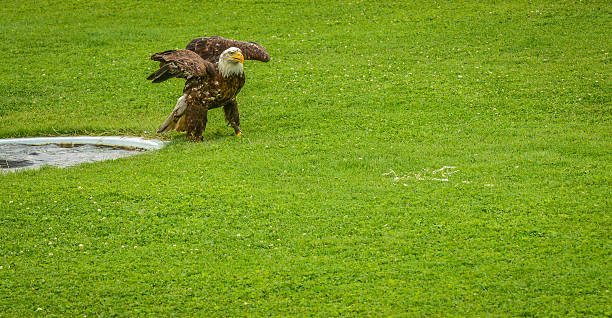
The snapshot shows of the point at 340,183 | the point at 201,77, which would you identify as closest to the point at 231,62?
the point at 201,77

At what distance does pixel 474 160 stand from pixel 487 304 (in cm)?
473

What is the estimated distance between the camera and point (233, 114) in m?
12.8

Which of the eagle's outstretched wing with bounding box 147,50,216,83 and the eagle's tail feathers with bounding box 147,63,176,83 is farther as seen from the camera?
the eagle's tail feathers with bounding box 147,63,176,83

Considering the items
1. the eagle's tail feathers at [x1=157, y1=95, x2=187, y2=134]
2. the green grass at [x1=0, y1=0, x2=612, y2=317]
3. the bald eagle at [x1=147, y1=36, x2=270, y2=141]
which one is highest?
the bald eagle at [x1=147, y1=36, x2=270, y2=141]

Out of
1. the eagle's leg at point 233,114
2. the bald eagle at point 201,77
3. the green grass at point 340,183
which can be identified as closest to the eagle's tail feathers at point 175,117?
the bald eagle at point 201,77

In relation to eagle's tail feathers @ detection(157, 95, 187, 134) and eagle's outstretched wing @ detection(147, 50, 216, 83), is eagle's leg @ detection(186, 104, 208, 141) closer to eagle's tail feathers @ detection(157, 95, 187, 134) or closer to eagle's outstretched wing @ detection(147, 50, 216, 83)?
eagle's tail feathers @ detection(157, 95, 187, 134)

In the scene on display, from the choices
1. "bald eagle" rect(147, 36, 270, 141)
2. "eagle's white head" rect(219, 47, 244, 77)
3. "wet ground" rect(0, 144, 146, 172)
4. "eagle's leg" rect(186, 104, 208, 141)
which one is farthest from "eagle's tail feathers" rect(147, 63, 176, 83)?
"wet ground" rect(0, 144, 146, 172)

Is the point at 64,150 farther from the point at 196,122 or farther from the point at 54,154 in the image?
the point at 196,122

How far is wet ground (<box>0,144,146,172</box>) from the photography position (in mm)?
11656

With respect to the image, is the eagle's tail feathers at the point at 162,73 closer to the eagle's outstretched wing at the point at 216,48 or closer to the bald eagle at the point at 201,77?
the bald eagle at the point at 201,77

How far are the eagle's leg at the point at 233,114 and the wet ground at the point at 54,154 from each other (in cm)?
178

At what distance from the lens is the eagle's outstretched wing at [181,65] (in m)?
11.6

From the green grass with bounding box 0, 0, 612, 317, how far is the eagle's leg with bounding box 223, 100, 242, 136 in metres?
0.31

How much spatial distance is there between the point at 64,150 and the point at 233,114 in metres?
3.39
